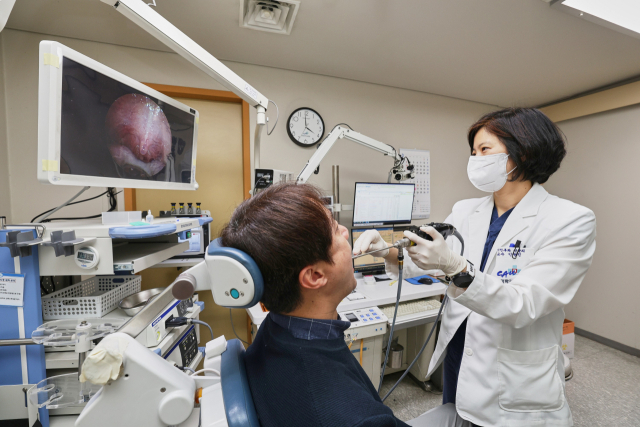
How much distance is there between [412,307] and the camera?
1829 millimetres

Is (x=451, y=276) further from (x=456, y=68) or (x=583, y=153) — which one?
(x=583, y=153)

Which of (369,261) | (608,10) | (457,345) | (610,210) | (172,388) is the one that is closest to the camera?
(172,388)

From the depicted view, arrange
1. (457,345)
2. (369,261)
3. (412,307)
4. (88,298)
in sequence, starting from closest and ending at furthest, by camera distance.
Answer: (88,298) → (457,345) → (412,307) → (369,261)

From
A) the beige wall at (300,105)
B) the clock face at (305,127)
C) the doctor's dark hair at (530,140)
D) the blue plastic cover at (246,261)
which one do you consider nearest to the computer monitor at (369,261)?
the beige wall at (300,105)

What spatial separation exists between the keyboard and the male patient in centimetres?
109

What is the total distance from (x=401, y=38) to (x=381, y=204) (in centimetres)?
118

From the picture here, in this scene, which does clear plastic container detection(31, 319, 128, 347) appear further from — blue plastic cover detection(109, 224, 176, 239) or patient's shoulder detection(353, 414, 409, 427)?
patient's shoulder detection(353, 414, 409, 427)

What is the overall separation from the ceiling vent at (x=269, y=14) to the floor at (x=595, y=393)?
263 cm

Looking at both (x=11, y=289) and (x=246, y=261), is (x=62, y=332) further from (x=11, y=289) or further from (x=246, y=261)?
(x=246, y=261)

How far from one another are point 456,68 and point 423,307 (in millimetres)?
1978

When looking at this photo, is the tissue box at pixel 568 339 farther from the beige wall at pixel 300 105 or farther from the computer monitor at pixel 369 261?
the computer monitor at pixel 369 261

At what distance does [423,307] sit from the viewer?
183 cm

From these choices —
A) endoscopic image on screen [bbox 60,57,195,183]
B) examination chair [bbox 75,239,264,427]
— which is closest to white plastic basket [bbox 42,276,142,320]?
endoscopic image on screen [bbox 60,57,195,183]

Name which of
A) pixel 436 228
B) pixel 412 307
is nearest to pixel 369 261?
pixel 412 307
